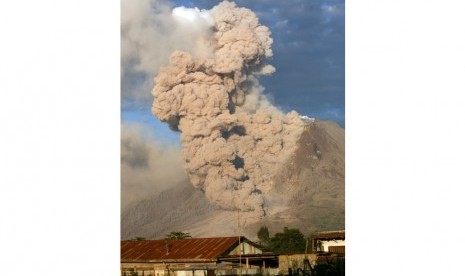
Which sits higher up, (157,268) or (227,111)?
(227,111)

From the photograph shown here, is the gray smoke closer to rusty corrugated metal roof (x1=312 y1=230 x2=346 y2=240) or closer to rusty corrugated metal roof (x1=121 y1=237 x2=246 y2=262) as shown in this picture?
rusty corrugated metal roof (x1=121 y1=237 x2=246 y2=262)

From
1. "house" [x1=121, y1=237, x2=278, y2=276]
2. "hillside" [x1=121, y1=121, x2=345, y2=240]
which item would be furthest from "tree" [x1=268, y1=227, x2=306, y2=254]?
"house" [x1=121, y1=237, x2=278, y2=276]

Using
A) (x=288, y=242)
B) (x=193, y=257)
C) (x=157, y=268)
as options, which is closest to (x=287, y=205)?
(x=288, y=242)

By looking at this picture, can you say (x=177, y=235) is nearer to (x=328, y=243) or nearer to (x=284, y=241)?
(x=284, y=241)
